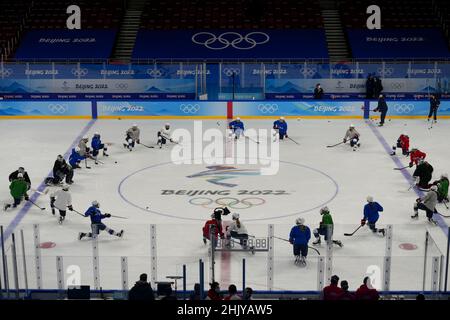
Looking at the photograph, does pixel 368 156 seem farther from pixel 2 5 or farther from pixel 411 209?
pixel 2 5

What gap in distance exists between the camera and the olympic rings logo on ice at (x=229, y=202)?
684 inches

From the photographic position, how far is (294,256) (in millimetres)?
12359

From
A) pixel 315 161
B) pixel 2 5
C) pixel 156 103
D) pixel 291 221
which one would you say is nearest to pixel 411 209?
pixel 291 221

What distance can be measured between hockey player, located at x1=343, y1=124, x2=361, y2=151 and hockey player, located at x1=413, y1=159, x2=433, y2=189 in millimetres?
4518

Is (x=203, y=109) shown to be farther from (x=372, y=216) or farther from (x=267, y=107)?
(x=372, y=216)

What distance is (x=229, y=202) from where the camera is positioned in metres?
17.7

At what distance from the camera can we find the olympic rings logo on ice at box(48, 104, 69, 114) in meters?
27.9

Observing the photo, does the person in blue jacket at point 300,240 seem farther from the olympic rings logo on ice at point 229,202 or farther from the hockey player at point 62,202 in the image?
the hockey player at point 62,202

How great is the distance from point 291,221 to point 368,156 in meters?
6.88

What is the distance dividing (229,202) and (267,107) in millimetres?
10996

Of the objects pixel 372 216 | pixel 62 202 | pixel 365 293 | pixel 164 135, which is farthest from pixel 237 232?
pixel 164 135

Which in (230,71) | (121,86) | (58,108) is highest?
(230,71)

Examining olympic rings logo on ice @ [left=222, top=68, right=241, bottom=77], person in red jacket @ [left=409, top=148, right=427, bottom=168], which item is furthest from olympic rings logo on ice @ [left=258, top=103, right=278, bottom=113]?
person in red jacket @ [left=409, top=148, right=427, bottom=168]

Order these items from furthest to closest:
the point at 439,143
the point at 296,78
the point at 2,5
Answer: the point at 2,5 < the point at 296,78 < the point at 439,143
